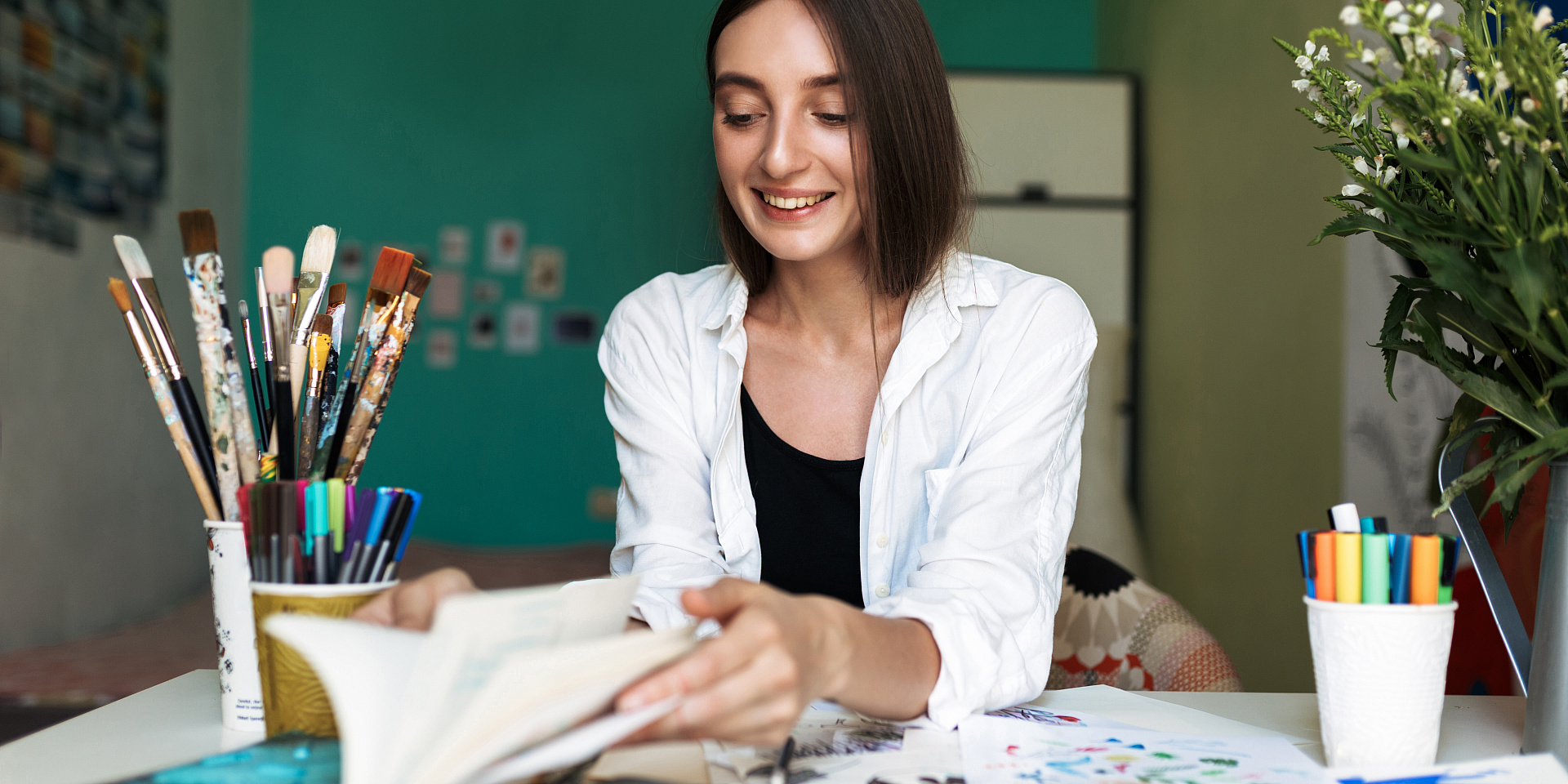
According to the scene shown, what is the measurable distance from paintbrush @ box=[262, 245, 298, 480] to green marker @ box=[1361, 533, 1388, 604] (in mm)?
608

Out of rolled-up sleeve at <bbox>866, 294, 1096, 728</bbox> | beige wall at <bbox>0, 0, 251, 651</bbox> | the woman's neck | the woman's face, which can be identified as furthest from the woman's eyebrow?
beige wall at <bbox>0, 0, 251, 651</bbox>

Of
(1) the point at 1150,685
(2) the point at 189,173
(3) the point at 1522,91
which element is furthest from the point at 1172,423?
(2) the point at 189,173

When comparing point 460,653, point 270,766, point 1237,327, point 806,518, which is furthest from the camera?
point 1237,327

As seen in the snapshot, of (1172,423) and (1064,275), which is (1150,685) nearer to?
(1172,423)

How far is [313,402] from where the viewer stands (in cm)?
71

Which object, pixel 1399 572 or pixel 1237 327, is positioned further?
pixel 1237 327

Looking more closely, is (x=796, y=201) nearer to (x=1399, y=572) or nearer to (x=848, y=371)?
(x=848, y=371)

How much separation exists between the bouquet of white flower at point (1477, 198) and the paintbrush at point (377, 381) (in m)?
0.55

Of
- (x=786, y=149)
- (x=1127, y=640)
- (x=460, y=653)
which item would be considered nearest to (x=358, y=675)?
(x=460, y=653)

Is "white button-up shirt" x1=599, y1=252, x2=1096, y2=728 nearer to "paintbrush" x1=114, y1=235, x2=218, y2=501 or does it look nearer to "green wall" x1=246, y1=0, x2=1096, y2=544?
"paintbrush" x1=114, y1=235, x2=218, y2=501

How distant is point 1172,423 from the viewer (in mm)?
3205

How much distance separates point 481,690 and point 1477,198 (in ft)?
1.97

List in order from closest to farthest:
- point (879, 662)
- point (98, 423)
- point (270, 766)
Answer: point (270, 766)
point (879, 662)
point (98, 423)

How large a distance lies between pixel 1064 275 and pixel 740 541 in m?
2.67
